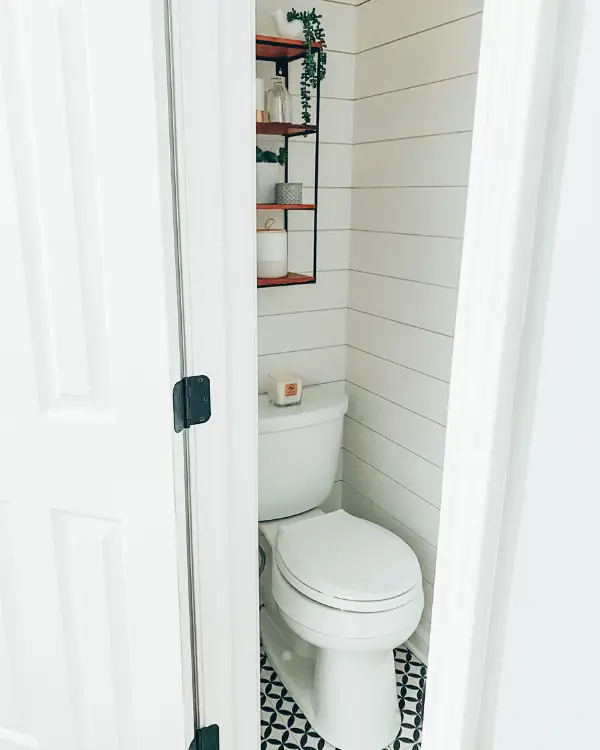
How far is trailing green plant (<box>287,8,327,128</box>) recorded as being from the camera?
1.73 m

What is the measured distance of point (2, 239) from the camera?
1.03 metres

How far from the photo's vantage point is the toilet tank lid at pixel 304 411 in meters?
1.85

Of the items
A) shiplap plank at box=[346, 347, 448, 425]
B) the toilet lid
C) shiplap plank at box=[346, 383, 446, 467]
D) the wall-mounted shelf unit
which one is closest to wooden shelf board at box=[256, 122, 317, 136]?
the wall-mounted shelf unit

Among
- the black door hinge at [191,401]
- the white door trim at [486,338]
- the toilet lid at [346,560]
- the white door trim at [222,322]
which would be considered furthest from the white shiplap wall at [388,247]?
the white door trim at [486,338]

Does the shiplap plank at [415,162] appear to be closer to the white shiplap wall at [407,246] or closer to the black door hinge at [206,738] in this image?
the white shiplap wall at [407,246]

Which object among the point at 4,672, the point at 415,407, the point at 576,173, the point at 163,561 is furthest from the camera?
the point at 415,407

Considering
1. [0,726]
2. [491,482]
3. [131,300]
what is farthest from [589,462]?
[0,726]

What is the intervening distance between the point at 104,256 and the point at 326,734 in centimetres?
137

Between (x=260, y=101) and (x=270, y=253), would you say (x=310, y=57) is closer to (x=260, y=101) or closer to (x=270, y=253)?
(x=260, y=101)

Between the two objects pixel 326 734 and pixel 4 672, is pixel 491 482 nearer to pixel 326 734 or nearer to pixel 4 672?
pixel 4 672

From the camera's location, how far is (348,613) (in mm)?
1551

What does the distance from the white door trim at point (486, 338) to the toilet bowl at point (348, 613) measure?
1081 mm

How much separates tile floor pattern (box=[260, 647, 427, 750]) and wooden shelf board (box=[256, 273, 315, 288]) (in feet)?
3.70

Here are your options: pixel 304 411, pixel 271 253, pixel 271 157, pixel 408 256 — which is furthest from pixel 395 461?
pixel 271 157
